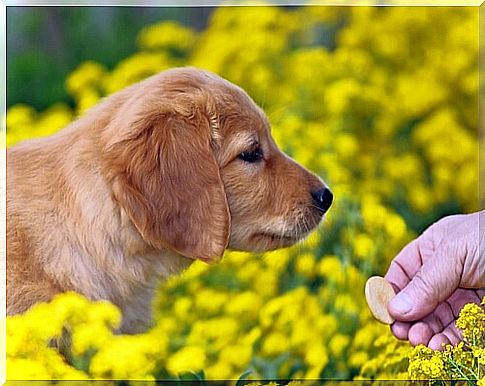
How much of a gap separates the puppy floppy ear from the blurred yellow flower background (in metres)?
0.49

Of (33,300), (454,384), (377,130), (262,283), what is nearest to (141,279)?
(33,300)

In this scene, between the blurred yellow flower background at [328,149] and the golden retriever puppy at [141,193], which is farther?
the blurred yellow flower background at [328,149]

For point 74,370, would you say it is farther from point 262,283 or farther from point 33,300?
point 262,283

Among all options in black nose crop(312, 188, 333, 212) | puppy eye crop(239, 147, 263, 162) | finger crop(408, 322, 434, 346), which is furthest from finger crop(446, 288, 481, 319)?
puppy eye crop(239, 147, 263, 162)

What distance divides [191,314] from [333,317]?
621 mm

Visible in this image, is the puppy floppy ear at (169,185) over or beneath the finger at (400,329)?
over

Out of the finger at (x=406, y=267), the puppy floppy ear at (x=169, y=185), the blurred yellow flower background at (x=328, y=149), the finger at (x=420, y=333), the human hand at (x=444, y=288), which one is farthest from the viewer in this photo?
the blurred yellow flower background at (x=328, y=149)

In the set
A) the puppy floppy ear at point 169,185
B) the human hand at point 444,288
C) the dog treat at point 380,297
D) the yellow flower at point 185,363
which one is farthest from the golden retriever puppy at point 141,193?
the human hand at point 444,288

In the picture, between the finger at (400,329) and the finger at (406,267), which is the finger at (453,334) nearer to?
the finger at (400,329)

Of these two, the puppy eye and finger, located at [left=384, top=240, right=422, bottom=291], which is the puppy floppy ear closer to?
the puppy eye

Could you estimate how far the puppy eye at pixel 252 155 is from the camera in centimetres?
284

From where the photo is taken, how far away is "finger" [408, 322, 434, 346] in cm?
287

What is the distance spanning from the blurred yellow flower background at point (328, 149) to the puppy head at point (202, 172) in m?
0.39

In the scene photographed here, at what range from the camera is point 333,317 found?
372 centimetres
